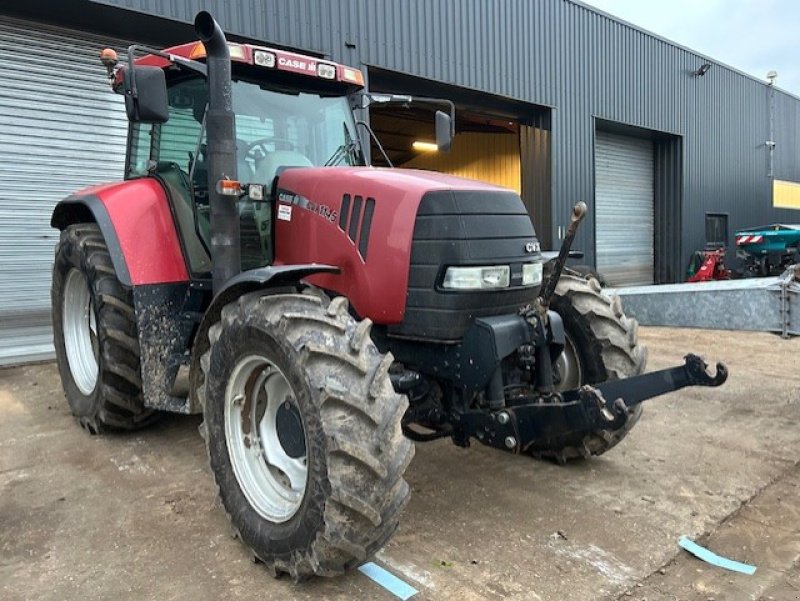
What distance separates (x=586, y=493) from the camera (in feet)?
11.7

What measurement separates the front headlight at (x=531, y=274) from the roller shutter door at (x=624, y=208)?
1201 cm

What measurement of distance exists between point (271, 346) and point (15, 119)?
5.75 meters

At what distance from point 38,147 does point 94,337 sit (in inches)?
128

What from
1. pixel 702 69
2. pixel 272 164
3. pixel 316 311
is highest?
pixel 702 69

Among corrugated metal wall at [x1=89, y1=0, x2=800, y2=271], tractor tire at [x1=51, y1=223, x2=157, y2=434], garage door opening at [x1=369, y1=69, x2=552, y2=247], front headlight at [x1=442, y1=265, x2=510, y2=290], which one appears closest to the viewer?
front headlight at [x1=442, y1=265, x2=510, y2=290]

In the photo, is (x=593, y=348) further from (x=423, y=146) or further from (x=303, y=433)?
(x=423, y=146)

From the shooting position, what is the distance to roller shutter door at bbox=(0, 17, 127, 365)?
6672 millimetres

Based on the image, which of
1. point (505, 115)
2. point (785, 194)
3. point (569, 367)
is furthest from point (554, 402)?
point (785, 194)

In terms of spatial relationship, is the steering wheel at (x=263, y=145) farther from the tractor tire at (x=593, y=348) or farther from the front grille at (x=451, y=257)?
the tractor tire at (x=593, y=348)

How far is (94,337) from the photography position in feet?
15.8

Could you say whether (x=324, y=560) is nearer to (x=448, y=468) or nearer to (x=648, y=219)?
(x=448, y=468)

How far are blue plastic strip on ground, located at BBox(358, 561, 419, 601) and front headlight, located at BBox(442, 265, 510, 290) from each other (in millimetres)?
1267

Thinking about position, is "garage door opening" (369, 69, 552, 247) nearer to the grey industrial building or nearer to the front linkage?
the grey industrial building

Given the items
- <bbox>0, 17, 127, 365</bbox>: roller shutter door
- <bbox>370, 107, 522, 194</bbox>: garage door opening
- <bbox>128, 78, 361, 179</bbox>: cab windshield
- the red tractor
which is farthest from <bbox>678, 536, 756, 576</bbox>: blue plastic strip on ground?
<bbox>370, 107, 522, 194</bbox>: garage door opening
